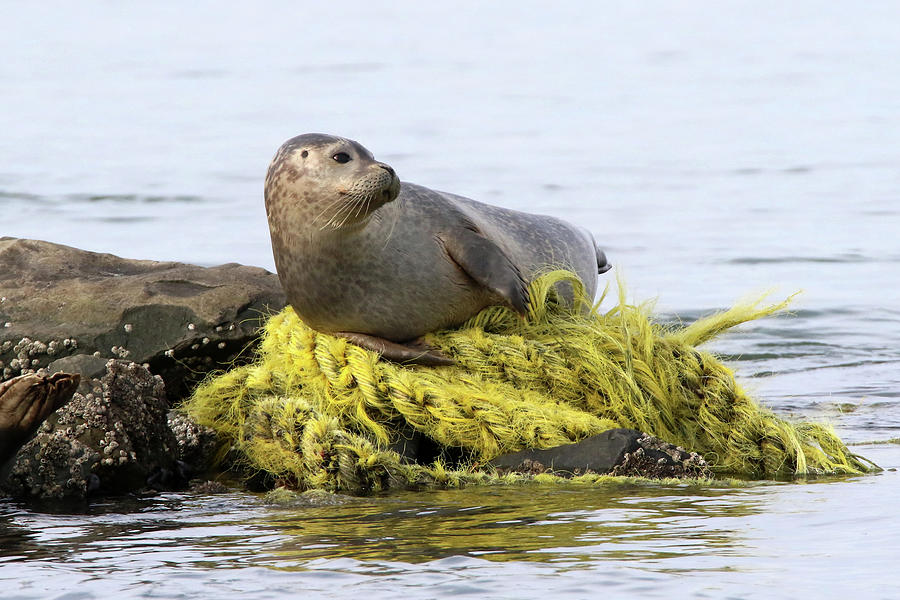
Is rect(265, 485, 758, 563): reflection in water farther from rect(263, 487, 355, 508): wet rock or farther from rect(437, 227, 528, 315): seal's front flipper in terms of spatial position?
rect(437, 227, 528, 315): seal's front flipper

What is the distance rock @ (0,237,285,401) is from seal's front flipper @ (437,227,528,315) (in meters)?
1.09

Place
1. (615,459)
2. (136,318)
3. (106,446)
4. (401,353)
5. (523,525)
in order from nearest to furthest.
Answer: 1. (523,525)
2. (615,459)
3. (106,446)
4. (401,353)
5. (136,318)

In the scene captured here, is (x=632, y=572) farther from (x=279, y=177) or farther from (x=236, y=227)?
(x=236, y=227)

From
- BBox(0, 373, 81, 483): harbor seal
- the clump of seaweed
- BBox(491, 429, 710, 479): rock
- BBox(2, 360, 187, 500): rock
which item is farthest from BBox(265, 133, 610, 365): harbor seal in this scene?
BBox(0, 373, 81, 483): harbor seal

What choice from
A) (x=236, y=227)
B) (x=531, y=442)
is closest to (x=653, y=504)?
(x=531, y=442)

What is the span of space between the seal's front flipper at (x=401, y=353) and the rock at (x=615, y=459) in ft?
1.76

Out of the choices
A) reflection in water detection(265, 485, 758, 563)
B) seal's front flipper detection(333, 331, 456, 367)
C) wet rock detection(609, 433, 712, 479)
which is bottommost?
reflection in water detection(265, 485, 758, 563)

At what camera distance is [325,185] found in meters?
5.36

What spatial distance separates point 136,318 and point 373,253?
1287mm

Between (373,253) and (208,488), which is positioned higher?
(373,253)

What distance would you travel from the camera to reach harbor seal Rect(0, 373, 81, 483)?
4660 mm

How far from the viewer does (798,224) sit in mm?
16859

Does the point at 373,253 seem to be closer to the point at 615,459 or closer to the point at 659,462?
the point at 615,459

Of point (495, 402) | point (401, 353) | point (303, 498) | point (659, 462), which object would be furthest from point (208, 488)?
point (659, 462)
